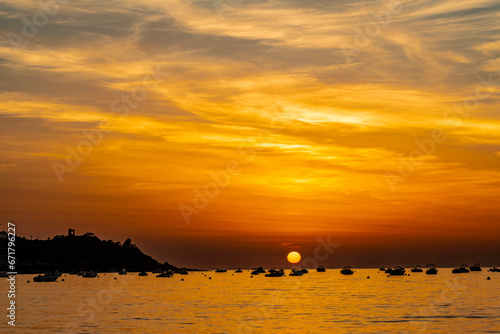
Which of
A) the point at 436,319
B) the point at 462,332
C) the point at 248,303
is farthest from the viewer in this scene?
the point at 248,303

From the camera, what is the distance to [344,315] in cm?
9988

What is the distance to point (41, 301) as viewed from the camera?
12838 cm

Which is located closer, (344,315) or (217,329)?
(217,329)

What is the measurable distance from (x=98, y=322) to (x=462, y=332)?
52.9 m

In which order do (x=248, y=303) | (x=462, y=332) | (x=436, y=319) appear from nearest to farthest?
(x=462, y=332) → (x=436, y=319) → (x=248, y=303)

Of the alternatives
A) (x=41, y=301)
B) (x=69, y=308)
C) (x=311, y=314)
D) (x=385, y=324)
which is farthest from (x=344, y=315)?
(x=41, y=301)

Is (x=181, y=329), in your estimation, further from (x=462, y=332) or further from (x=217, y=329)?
(x=462, y=332)

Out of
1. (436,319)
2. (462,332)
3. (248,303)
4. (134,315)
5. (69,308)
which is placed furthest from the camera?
(248,303)

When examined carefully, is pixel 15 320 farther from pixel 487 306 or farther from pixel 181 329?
pixel 487 306

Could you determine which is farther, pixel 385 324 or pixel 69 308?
pixel 69 308

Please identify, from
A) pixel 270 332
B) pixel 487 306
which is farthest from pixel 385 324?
pixel 487 306

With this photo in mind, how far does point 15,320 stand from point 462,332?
2609 inches

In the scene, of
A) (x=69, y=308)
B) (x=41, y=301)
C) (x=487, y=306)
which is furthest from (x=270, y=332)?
(x=41, y=301)

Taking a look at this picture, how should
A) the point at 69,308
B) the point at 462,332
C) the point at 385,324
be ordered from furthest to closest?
the point at 69,308, the point at 385,324, the point at 462,332
